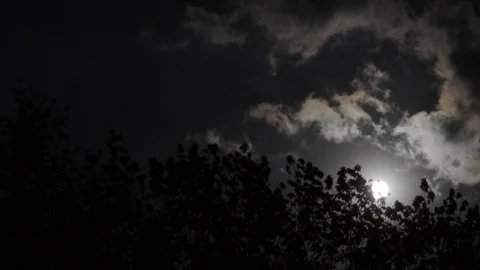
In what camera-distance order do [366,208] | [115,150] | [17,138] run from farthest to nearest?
1. [366,208]
2. [115,150]
3. [17,138]

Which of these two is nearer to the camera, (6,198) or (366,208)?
(6,198)

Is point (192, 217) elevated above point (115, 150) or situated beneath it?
situated beneath

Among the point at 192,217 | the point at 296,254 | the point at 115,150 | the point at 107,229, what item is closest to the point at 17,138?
the point at 115,150

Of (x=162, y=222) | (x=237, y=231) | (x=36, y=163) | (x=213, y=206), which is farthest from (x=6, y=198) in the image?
(x=237, y=231)

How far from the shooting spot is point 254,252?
1054 inches

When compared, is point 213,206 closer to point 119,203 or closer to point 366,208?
point 119,203

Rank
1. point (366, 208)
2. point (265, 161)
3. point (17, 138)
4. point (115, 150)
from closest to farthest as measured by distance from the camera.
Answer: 1. point (17, 138)
2. point (115, 150)
3. point (265, 161)
4. point (366, 208)

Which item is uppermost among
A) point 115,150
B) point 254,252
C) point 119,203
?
point 115,150

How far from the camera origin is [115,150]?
2480 cm

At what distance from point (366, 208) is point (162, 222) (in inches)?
467

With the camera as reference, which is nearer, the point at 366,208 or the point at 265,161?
the point at 265,161

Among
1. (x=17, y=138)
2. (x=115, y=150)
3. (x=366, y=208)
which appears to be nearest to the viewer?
(x=17, y=138)

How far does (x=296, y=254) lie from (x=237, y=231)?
4.06 meters

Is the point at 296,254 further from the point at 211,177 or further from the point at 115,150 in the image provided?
the point at 115,150
